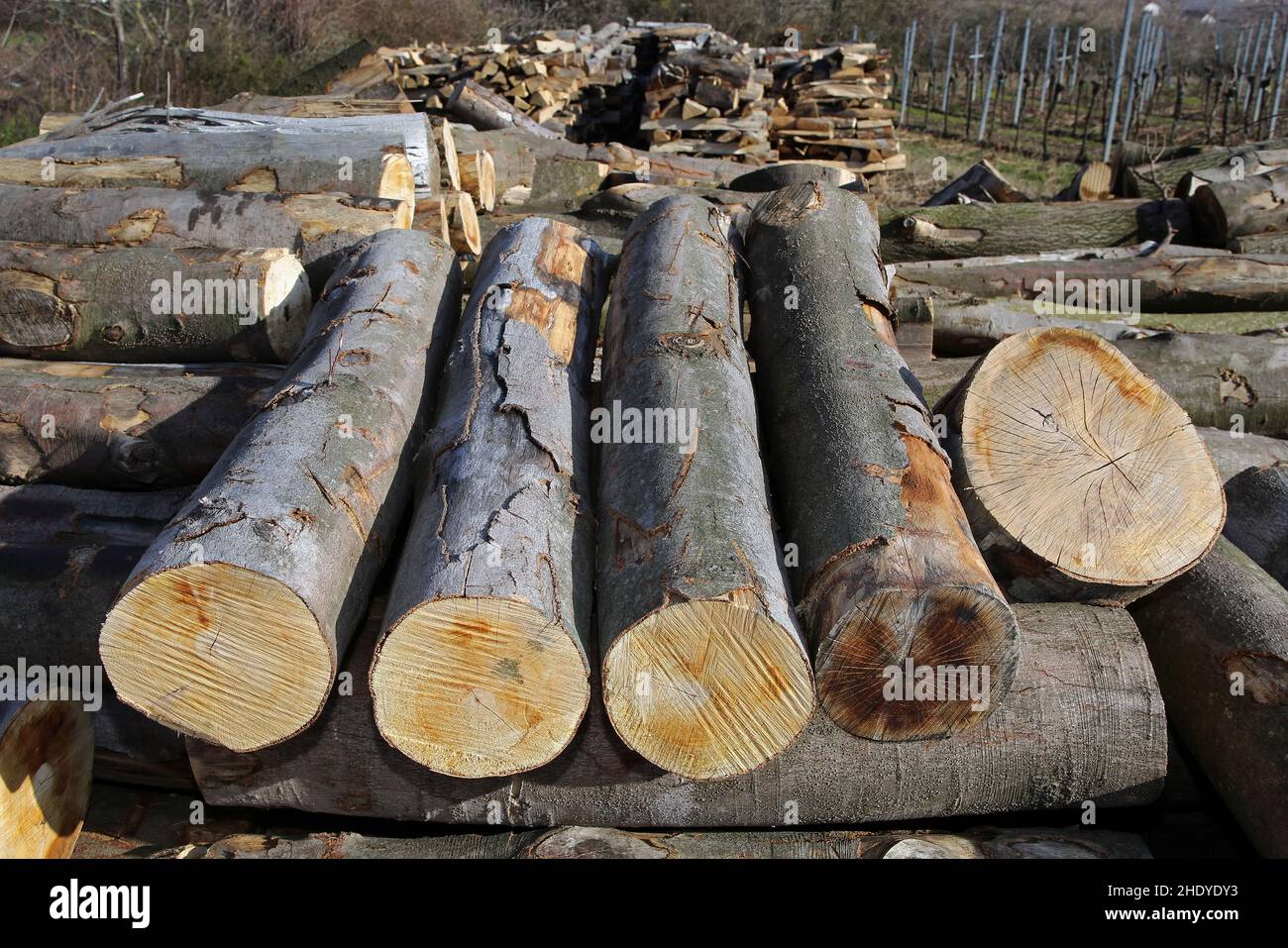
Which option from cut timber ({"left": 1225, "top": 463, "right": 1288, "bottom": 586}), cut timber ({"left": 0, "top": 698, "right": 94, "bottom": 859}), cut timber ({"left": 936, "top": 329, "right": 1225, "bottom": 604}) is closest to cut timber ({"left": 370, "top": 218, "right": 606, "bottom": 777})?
cut timber ({"left": 0, "top": 698, "right": 94, "bottom": 859})

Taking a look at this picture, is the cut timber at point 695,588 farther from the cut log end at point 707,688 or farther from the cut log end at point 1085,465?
the cut log end at point 1085,465

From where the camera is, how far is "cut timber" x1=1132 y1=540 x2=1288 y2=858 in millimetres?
3139

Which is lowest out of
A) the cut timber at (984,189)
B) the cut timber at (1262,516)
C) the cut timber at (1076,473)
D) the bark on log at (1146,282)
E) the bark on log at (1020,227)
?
the cut timber at (1262,516)

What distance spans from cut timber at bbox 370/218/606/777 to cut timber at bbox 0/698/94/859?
48.0 inches

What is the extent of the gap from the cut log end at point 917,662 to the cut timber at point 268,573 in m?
1.48

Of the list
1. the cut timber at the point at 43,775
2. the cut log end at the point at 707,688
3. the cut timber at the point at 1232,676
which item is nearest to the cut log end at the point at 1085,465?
the cut timber at the point at 1232,676

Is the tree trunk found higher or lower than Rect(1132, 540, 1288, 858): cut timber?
higher

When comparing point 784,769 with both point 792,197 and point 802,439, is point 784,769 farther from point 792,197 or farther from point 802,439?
point 792,197

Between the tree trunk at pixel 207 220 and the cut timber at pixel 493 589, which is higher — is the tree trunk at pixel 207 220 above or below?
above

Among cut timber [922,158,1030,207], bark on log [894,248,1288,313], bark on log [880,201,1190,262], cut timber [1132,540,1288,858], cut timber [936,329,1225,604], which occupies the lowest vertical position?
cut timber [1132,540,1288,858]

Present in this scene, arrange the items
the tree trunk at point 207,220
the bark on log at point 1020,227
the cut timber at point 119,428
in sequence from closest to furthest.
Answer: the cut timber at point 119,428 < the tree trunk at point 207,220 < the bark on log at point 1020,227

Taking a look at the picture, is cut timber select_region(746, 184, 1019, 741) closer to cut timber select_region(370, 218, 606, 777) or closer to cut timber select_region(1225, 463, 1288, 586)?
cut timber select_region(370, 218, 606, 777)

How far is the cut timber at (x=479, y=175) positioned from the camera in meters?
7.23

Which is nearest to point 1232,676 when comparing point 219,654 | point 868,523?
point 868,523
